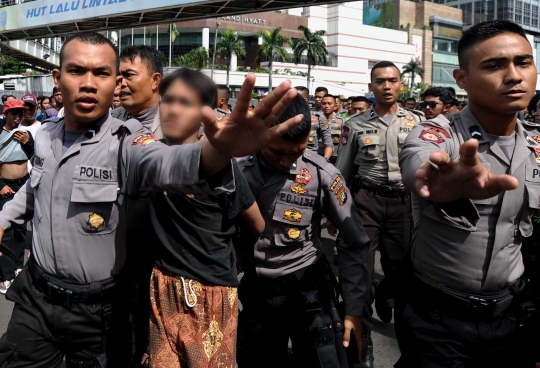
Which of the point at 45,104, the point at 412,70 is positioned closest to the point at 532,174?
the point at 45,104

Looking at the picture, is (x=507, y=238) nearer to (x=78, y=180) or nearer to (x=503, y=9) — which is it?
(x=78, y=180)

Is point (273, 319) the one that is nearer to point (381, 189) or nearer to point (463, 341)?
point (463, 341)

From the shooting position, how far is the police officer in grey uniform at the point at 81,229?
6.88 ft

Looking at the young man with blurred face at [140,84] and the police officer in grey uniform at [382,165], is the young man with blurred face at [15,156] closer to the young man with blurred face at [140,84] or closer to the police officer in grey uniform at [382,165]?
the young man with blurred face at [140,84]

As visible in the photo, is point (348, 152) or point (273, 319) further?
point (348, 152)

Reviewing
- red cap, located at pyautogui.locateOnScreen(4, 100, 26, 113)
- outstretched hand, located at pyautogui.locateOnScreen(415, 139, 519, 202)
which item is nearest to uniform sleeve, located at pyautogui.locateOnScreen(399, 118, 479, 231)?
outstretched hand, located at pyautogui.locateOnScreen(415, 139, 519, 202)

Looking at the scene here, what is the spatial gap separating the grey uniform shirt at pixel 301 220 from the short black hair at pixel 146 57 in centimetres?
123

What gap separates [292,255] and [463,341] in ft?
2.92

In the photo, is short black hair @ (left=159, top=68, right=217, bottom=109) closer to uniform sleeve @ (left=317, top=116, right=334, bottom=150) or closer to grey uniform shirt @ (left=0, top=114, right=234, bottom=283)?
grey uniform shirt @ (left=0, top=114, right=234, bottom=283)

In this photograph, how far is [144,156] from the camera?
73.0 inches

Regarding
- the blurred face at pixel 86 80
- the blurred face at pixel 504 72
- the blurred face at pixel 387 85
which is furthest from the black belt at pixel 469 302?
the blurred face at pixel 387 85

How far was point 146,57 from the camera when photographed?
3.42 meters

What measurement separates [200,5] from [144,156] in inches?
430

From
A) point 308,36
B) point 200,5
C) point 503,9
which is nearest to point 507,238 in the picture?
point 200,5
